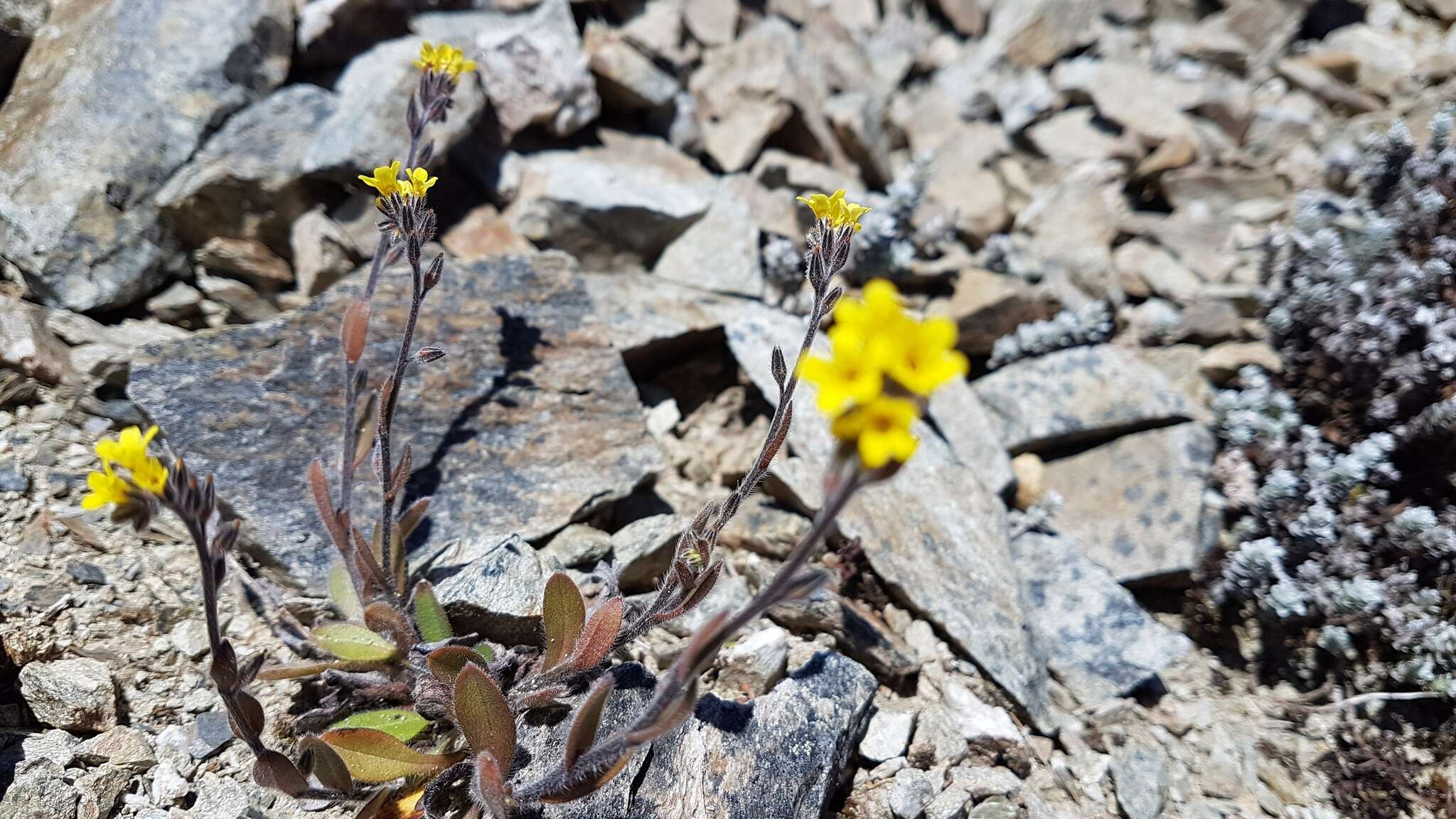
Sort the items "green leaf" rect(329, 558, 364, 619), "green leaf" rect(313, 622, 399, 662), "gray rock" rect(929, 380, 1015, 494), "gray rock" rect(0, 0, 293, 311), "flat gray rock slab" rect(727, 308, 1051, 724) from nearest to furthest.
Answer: "green leaf" rect(313, 622, 399, 662) < "green leaf" rect(329, 558, 364, 619) < "flat gray rock slab" rect(727, 308, 1051, 724) < "gray rock" rect(0, 0, 293, 311) < "gray rock" rect(929, 380, 1015, 494)

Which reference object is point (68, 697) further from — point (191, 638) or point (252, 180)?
point (252, 180)

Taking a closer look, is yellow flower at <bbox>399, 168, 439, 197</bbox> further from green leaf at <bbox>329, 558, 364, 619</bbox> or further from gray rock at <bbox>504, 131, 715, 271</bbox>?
gray rock at <bbox>504, 131, 715, 271</bbox>

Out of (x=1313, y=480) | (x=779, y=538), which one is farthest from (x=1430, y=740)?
(x=779, y=538)

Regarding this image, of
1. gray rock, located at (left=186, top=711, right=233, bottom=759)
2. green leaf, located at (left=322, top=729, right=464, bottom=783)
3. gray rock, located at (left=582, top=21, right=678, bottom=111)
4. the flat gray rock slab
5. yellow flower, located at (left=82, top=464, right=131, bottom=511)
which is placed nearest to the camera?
yellow flower, located at (left=82, top=464, right=131, bottom=511)

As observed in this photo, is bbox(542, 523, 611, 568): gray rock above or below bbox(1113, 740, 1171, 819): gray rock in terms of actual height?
above

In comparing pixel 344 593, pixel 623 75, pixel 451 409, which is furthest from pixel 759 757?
pixel 623 75

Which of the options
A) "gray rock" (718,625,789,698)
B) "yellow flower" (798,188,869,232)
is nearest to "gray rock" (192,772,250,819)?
"gray rock" (718,625,789,698)

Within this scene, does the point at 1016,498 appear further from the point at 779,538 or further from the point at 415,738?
the point at 415,738

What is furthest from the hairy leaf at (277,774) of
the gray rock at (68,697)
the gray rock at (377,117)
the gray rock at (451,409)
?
the gray rock at (377,117)
